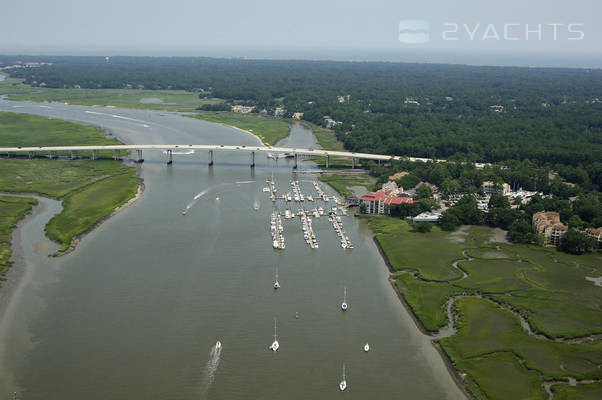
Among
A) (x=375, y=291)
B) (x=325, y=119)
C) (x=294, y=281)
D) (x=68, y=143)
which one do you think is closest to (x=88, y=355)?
(x=294, y=281)

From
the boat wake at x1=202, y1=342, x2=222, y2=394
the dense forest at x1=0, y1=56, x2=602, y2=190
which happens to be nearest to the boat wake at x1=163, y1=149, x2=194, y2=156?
the dense forest at x1=0, y1=56, x2=602, y2=190

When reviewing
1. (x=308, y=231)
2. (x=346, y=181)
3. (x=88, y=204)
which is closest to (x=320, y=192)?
(x=346, y=181)

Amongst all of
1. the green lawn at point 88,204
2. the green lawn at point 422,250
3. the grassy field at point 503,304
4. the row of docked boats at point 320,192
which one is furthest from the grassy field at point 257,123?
the grassy field at point 503,304

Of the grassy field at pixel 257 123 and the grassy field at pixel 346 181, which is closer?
the grassy field at pixel 346 181

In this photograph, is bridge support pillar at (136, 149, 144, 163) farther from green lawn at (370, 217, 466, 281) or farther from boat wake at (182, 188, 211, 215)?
green lawn at (370, 217, 466, 281)

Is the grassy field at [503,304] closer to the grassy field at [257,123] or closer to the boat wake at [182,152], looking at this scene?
the boat wake at [182,152]

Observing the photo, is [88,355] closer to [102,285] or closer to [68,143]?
[102,285]

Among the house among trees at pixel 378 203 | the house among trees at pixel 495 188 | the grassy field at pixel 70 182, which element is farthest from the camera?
the house among trees at pixel 495 188
